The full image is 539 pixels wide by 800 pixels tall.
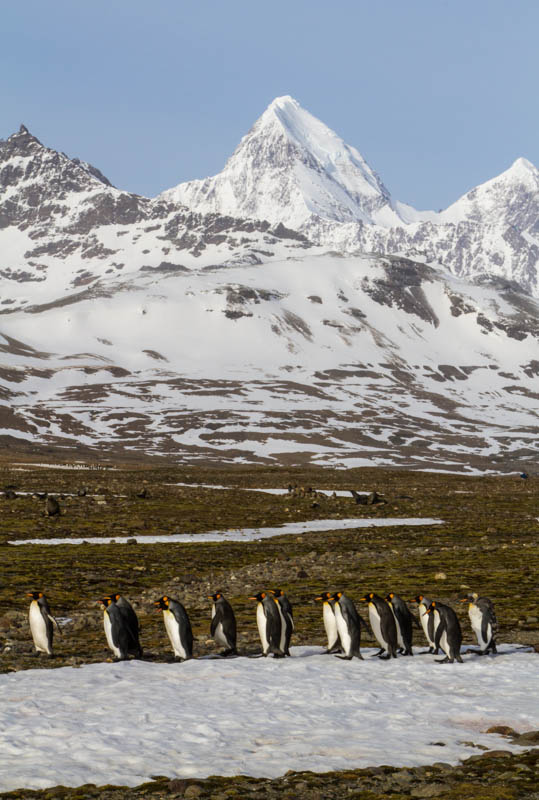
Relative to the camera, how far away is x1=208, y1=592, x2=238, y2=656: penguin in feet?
56.1

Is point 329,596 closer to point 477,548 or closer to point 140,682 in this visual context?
point 140,682

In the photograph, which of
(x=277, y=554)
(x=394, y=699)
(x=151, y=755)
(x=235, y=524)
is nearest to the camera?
(x=151, y=755)

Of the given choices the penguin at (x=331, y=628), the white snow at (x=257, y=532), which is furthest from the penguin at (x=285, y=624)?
the white snow at (x=257, y=532)

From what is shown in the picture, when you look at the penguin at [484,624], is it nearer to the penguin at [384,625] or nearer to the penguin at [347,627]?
the penguin at [384,625]

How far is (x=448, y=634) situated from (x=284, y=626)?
2972 mm

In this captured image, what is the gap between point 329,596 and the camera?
17.8 metres

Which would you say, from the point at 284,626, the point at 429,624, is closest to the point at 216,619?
the point at 284,626

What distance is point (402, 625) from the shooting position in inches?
701

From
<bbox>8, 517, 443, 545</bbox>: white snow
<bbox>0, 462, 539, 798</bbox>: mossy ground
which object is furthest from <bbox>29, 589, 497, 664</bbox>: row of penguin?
<bbox>8, 517, 443, 545</bbox>: white snow

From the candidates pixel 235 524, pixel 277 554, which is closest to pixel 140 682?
pixel 277 554

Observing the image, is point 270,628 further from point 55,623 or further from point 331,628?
point 55,623

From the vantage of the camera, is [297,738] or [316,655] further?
[316,655]

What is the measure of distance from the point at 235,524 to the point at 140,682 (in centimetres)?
3132

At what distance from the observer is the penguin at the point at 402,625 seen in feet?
58.0
